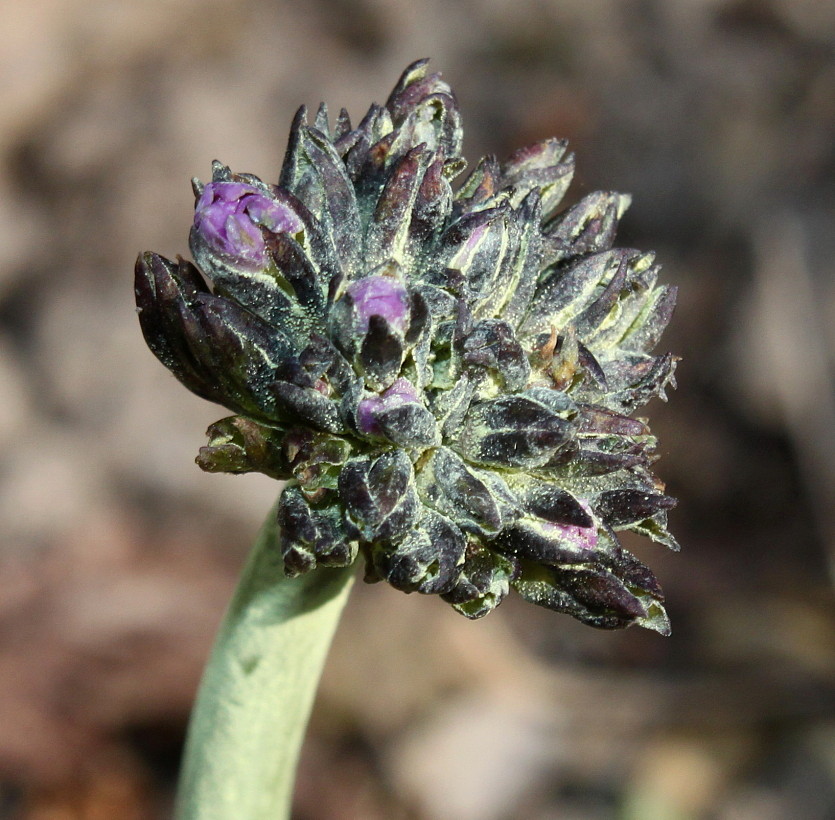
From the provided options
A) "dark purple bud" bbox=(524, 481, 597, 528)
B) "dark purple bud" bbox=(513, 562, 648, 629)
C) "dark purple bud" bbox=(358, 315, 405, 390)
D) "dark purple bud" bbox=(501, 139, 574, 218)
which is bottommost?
"dark purple bud" bbox=(513, 562, 648, 629)

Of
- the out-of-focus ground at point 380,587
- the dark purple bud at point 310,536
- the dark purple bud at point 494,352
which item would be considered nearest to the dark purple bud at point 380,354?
the dark purple bud at point 494,352

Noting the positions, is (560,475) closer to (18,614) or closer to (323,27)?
(18,614)

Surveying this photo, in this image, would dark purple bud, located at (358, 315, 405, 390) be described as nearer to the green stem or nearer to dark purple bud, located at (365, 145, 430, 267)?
dark purple bud, located at (365, 145, 430, 267)

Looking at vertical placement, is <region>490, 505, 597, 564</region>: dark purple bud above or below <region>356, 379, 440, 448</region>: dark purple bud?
below

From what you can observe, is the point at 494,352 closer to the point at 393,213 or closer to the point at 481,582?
the point at 393,213

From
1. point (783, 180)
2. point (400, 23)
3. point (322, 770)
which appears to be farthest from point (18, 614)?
point (783, 180)

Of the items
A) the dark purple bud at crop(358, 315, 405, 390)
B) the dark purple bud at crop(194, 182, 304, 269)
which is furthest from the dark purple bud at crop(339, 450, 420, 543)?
the dark purple bud at crop(194, 182, 304, 269)
